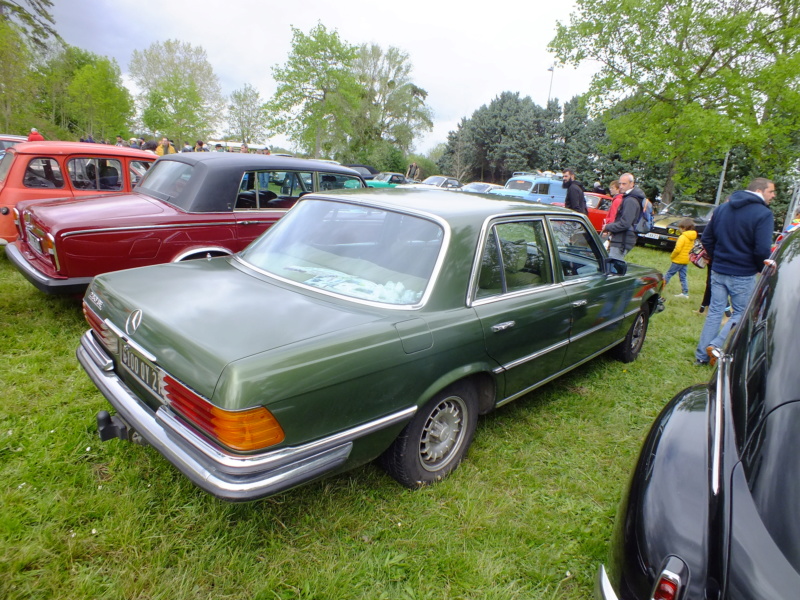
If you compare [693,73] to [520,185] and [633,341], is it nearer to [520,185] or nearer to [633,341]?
[520,185]

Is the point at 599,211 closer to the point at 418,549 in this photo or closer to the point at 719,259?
the point at 719,259

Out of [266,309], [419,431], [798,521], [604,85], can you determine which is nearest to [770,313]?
[798,521]

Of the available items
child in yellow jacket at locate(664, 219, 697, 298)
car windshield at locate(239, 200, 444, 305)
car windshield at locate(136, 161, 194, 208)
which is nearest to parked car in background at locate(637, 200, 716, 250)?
child in yellow jacket at locate(664, 219, 697, 298)

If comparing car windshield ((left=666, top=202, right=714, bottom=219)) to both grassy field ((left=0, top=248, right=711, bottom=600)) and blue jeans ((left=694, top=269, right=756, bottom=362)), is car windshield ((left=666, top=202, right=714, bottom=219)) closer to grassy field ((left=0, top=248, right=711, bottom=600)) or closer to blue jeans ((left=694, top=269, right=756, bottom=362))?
blue jeans ((left=694, top=269, right=756, bottom=362))

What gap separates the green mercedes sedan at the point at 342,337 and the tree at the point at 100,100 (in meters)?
34.7

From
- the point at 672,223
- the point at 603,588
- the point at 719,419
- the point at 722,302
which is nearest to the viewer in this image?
the point at 603,588

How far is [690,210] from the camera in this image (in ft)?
47.8

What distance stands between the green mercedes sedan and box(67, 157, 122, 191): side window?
417 cm

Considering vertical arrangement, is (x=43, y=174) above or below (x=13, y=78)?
below

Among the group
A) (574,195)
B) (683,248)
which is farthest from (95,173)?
(683,248)

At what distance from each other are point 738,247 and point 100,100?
1418 inches

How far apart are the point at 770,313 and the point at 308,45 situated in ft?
107

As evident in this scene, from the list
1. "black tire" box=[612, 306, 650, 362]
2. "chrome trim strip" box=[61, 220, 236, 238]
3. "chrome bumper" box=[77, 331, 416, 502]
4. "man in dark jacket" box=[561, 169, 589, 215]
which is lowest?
"black tire" box=[612, 306, 650, 362]

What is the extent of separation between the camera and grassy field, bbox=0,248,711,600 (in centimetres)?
202
